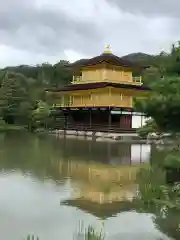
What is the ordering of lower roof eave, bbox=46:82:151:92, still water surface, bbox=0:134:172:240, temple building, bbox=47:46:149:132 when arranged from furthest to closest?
temple building, bbox=47:46:149:132, lower roof eave, bbox=46:82:151:92, still water surface, bbox=0:134:172:240

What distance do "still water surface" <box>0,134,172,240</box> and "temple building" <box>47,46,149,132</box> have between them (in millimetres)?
13585

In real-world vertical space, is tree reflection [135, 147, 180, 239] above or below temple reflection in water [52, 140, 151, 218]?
above

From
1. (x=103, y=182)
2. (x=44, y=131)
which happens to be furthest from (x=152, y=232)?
(x=44, y=131)

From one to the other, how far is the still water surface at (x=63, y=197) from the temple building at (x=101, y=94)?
13585 mm

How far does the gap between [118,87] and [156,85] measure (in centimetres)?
2316

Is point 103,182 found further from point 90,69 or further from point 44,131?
point 44,131

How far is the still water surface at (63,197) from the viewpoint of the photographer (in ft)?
22.0

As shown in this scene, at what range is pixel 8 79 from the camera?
4112 centimetres

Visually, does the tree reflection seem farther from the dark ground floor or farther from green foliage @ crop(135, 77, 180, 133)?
the dark ground floor

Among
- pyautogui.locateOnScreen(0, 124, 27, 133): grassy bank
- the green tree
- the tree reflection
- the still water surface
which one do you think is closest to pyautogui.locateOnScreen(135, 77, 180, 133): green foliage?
the tree reflection

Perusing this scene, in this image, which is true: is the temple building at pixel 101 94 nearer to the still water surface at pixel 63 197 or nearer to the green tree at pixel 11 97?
the green tree at pixel 11 97

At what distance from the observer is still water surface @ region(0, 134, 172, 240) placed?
22.0 ft

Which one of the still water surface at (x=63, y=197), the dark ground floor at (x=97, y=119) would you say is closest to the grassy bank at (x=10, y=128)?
Result: the dark ground floor at (x=97, y=119)

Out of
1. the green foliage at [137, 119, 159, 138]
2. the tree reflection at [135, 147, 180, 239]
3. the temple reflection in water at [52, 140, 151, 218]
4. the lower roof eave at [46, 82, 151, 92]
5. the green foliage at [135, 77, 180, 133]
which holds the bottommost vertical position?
the temple reflection in water at [52, 140, 151, 218]
